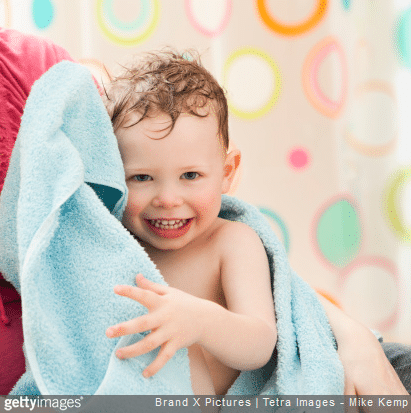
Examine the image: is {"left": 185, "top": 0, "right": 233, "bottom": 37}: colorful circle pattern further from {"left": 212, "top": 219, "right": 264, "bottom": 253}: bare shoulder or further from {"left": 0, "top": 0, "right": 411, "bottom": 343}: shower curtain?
{"left": 212, "top": 219, "right": 264, "bottom": 253}: bare shoulder

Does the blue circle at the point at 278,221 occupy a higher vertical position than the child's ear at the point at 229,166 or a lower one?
lower

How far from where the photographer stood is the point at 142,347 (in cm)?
49

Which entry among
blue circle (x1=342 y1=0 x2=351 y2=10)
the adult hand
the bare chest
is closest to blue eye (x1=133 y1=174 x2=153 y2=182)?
the bare chest

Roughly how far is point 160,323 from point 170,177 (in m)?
0.25

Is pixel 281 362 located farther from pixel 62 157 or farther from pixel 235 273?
pixel 62 157

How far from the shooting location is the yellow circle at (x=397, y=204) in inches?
63.0

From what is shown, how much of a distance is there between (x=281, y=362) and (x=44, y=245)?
0.35 metres

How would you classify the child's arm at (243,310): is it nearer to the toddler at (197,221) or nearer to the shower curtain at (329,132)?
the toddler at (197,221)

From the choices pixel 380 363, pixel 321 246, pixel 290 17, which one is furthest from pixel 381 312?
pixel 290 17

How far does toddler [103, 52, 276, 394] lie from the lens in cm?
61

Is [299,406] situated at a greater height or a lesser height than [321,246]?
greater

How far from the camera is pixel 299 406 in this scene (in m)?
0.59

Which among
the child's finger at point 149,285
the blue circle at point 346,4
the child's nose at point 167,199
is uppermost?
the blue circle at point 346,4

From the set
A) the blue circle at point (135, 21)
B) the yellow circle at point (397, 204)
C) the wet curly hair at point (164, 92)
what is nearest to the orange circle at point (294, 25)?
the blue circle at point (135, 21)
